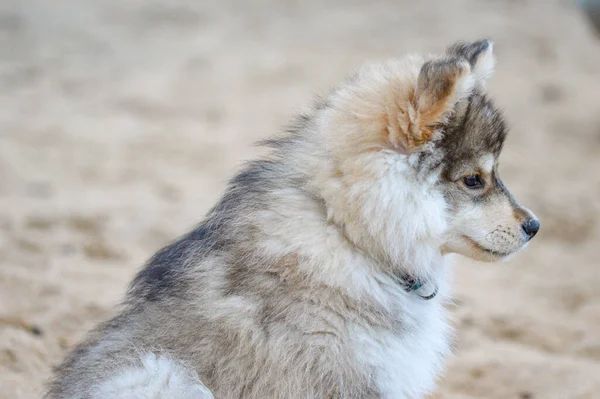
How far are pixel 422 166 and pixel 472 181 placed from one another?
0.24m

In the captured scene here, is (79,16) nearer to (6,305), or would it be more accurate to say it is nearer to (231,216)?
(6,305)

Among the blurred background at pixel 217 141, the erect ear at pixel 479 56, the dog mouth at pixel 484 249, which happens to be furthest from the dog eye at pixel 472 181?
the blurred background at pixel 217 141

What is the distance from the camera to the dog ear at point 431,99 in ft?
9.66

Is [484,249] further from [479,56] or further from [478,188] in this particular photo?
[479,56]

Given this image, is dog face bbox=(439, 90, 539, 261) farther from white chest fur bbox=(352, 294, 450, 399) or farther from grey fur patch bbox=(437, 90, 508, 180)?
white chest fur bbox=(352, 294, 450, 399)

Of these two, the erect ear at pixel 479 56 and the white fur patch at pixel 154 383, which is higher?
the erect ear at pixel 479 56

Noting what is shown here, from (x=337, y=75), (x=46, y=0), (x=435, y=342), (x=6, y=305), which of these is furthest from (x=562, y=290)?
(x=46, y=0)

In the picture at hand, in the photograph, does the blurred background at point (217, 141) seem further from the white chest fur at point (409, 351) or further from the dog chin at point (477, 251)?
the dog chin at point (477, 251)

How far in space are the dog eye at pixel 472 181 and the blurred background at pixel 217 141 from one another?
5.12 feet

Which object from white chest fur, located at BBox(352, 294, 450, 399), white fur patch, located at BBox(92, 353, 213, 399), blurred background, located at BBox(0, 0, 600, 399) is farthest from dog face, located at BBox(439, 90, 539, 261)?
blurred background, located at BBox(0, 0, 600, 399)

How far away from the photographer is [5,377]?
393cm

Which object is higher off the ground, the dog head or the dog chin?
the dog head

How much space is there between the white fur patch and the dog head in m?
0.80

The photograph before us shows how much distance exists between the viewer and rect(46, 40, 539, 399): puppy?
2930 millimetres
